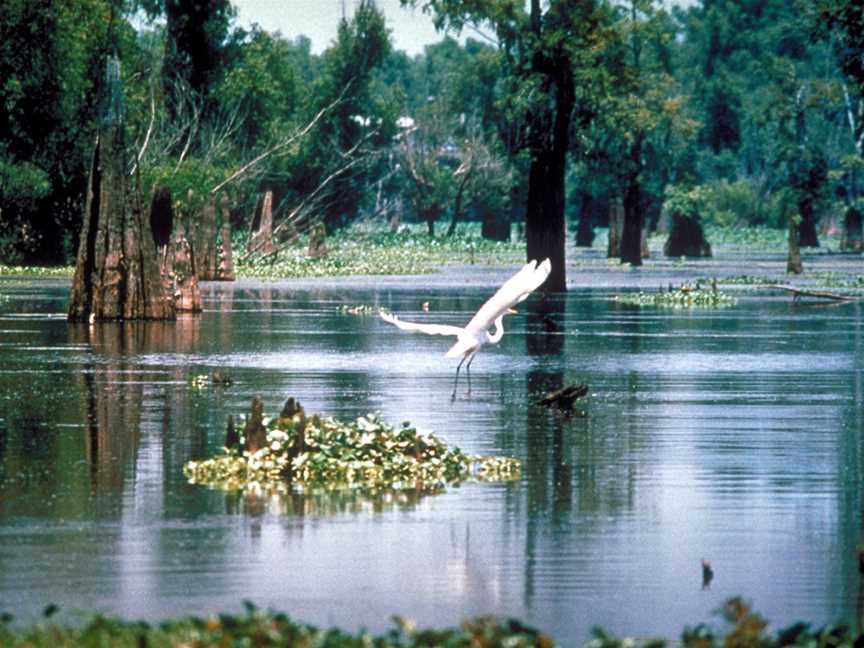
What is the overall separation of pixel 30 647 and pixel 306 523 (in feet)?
17.0

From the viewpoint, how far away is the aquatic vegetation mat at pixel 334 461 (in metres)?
15.4

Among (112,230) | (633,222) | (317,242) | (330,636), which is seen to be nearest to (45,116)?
(317,242)

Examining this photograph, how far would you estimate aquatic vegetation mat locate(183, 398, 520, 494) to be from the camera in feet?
50.6

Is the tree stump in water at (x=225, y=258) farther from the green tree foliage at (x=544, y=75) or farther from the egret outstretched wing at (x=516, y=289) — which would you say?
the egret outstretched wing at (x=516, y=289)

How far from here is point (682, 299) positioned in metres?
47.6

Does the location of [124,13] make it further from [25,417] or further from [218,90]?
[25,417]

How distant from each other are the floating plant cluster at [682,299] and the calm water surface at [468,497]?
15.7 m

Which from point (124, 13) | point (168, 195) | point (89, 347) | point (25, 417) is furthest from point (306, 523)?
point (124, 13)

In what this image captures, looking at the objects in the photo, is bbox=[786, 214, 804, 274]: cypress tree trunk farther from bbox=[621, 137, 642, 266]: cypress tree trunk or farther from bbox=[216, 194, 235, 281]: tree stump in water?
bbox=[216, 194, 235, 281]: tree stump in water

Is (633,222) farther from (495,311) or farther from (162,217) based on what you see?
(495,311)

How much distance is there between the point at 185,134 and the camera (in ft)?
258

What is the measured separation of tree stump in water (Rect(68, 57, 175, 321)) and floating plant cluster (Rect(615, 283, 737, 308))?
1493 centimetres

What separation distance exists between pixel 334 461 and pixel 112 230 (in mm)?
19073

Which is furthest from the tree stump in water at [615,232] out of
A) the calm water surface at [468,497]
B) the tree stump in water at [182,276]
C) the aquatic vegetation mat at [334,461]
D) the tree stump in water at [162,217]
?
the aquatic vegetation mat at [334,461]
